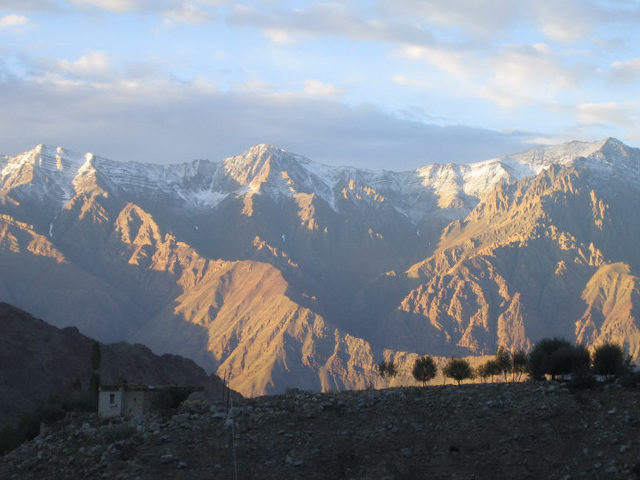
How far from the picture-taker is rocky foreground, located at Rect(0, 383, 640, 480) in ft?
177

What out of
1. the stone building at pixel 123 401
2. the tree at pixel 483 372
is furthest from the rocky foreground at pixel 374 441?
the tree at pixel 483 372

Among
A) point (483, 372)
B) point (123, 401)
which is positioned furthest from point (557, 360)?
point (123, 401)

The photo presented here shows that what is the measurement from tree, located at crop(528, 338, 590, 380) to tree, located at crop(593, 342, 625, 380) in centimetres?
100

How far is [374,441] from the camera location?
57.9 m

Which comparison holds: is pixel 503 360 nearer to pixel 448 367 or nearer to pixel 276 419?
pixel 448 367

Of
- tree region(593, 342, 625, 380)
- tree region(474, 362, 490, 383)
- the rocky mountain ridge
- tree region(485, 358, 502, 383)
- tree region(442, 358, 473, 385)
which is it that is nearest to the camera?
tree region(593, 342, 625, 380)

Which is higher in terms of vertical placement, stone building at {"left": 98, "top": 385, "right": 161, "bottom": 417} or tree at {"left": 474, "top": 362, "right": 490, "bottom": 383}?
tree at {"left": 474, "top": 362, "right": 490, "bottom": 383}

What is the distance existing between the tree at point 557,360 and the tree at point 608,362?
100 cm

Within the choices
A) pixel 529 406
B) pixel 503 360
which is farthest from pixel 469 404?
pixel 503 360

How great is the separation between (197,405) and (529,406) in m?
22.1

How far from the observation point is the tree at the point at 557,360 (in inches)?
2872

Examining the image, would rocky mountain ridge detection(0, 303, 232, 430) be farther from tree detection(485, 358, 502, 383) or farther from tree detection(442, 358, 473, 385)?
tree detection(442, 358, 473, 385)

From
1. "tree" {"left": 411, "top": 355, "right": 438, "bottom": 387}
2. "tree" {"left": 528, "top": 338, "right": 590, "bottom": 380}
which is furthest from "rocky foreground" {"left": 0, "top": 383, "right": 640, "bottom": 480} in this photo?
"tree" {"left": 411, "top": 355, "right": 438, "bottom": 387}

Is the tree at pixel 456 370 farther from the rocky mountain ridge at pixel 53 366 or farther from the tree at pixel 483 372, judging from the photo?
the rocky mountain ridge at pixel 53 366
